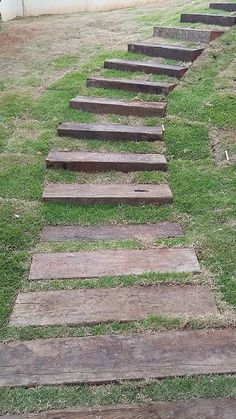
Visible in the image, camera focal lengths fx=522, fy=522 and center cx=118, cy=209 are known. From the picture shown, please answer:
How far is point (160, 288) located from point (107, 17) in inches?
287

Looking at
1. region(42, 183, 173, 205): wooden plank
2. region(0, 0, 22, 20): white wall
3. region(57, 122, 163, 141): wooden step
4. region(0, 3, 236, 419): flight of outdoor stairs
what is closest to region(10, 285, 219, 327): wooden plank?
region(0, 3, 236, 419): flight of outdoor stairs

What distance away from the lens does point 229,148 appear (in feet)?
14.4

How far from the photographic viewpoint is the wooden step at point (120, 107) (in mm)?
5031

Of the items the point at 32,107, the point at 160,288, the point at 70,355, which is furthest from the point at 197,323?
the point at 32,107

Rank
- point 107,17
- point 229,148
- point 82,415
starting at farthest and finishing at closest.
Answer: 1. point 107,17
2. point 229,148
3. point 82,415

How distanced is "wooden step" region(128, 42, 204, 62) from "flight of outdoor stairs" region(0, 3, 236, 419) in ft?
7.33

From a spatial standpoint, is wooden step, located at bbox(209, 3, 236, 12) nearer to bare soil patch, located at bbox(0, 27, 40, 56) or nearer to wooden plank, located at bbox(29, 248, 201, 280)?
bare soil patch, located at bbox(0, 27, 40, 56)

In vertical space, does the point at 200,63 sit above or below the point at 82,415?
above

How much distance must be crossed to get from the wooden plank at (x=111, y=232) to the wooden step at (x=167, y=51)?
3031mm

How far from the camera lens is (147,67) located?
5.84 meters

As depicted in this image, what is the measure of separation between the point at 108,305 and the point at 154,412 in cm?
76

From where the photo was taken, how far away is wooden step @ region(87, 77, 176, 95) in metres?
5.39

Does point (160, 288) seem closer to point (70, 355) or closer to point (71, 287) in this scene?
point (71, 287)

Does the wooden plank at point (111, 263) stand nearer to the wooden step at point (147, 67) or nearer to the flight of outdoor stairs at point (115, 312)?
the flight of outdoor stairs at point (115, 312)
